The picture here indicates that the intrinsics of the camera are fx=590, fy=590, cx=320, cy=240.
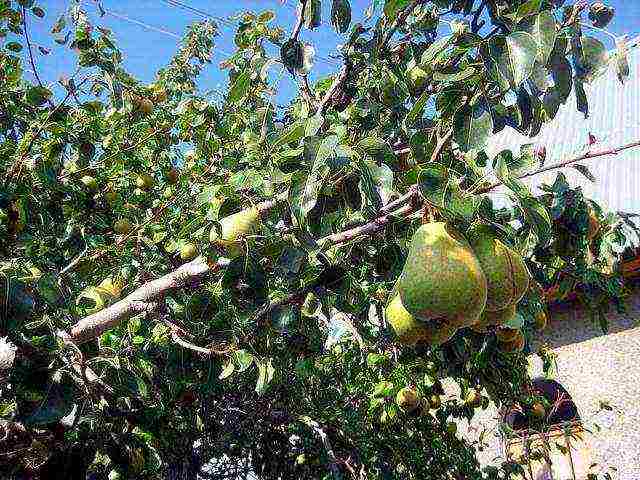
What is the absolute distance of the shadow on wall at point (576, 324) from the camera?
542cm

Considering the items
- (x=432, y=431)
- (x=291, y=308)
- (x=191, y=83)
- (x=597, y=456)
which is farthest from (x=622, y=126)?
(x=291, y=308)

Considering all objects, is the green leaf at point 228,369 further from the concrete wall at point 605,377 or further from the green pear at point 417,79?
the concrete wall at point 605,377

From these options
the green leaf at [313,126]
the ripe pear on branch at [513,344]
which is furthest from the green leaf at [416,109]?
the ripe pear on branch at [513,344]

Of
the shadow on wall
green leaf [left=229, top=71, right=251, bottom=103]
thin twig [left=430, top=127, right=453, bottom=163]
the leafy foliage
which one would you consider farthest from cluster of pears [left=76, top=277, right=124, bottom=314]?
the shadow on wall

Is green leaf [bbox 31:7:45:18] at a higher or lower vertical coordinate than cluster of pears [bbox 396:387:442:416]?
higher

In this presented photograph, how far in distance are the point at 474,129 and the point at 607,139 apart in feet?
13.9

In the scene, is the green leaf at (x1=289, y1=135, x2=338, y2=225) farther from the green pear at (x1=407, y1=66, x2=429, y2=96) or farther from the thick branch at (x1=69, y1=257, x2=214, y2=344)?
the green pear at (x1=407, y1=66, x2=429, y2=96)

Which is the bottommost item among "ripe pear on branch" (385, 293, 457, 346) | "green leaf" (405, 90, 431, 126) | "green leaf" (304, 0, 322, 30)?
"ripe pear on branch" (385, 293, 457, 346)

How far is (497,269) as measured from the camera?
152cm

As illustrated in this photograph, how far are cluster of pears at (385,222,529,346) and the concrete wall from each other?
3.59m

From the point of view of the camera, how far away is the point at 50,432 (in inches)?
77.0

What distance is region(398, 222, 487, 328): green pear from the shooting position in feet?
4.55

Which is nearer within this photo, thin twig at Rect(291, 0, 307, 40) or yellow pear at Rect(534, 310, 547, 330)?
thin twig at Rect(291, 0, 307, 40)

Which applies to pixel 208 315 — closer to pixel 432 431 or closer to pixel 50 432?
pixel 50 432
